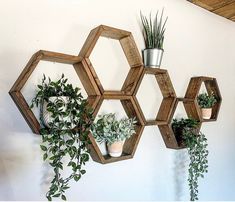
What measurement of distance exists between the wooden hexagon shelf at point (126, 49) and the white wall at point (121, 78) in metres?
0.09

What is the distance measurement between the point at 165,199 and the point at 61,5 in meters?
1.52

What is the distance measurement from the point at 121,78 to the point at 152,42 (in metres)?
0.34

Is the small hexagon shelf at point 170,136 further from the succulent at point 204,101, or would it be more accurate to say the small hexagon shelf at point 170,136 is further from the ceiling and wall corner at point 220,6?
the ceiling and wall corner at point 220,6

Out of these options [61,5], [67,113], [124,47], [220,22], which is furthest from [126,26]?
[220,22]

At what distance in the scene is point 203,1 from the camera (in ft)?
6.61

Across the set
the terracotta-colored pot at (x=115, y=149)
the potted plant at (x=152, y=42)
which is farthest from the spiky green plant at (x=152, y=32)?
the terracotta-colored pot at (x=115, y=149)

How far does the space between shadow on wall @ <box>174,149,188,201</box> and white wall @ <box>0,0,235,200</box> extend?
0.01 meters

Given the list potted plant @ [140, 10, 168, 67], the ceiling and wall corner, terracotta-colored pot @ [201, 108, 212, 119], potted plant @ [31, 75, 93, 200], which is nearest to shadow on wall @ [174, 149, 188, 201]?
terracotta-colored pot @ [201, 108, 212, 119]

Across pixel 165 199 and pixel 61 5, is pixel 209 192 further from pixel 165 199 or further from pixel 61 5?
pixel 61 5

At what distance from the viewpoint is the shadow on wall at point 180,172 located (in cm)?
190

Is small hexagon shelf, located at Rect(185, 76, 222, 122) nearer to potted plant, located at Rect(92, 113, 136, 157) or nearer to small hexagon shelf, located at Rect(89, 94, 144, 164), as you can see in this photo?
small hexagon shelf, located at Rect(89, 94, 144, 164)

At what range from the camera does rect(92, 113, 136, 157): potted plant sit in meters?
1.37

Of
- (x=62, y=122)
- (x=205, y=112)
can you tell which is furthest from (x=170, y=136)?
(x=62, y=122)

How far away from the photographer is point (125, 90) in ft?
5.06
